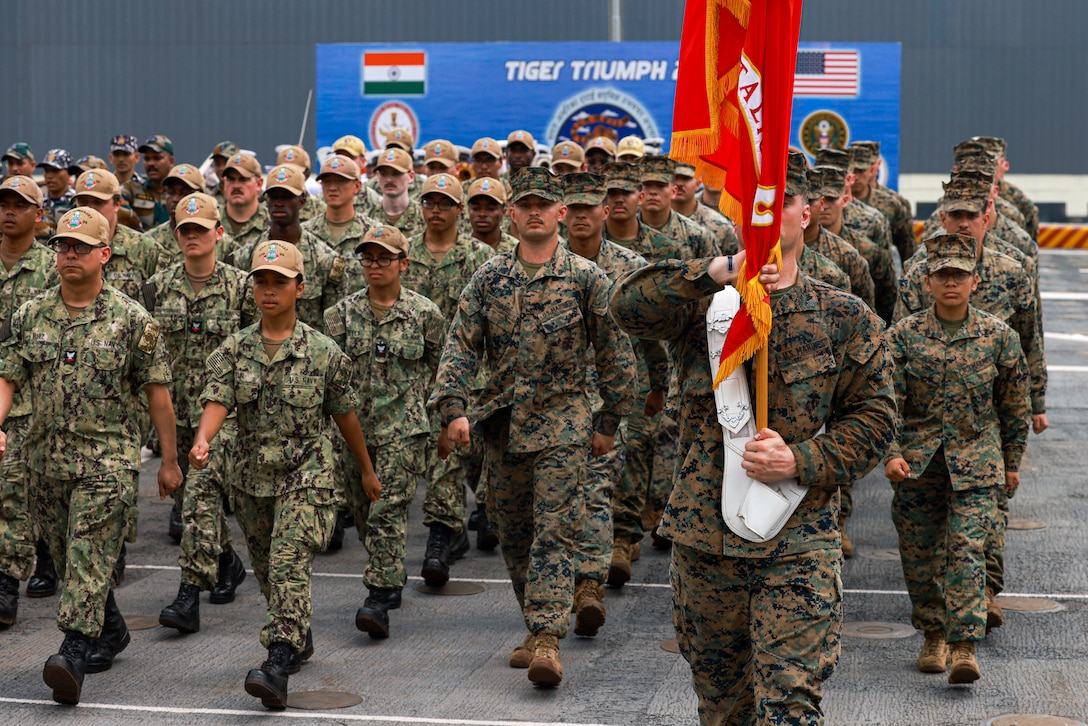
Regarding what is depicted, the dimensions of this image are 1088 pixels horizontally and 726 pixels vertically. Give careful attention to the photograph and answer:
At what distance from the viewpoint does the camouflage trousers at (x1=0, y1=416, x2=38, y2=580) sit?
Result: 337 inches

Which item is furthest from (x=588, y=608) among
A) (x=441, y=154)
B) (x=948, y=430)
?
(x=441, y=154)

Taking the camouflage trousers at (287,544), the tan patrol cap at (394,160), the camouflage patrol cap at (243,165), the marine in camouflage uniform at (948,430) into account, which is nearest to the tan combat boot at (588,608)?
the camouflage trousers at (287,544)

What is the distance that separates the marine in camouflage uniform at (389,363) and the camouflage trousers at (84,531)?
4.75 ft

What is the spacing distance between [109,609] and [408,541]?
10.1ft

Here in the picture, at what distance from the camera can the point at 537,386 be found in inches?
305

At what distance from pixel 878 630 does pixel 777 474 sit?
12.4 feet

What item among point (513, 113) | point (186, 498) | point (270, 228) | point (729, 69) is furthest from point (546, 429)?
point (513, 113)

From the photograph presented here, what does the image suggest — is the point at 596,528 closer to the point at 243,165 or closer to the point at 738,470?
the point at 738,470

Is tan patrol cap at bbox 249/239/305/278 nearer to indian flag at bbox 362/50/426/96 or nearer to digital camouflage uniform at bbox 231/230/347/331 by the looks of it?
digital camouflage uniform at bbox 231/230/347/331

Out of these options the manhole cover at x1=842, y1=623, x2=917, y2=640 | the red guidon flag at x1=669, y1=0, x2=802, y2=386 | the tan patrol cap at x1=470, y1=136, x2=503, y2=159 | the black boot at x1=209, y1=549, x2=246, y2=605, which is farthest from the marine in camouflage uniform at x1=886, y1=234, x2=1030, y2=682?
the tan patrol cap at x1=470, y1=136, x2=503, y2=159

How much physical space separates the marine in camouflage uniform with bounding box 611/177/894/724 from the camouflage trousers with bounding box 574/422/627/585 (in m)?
2.79

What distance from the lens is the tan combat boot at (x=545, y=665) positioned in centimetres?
732

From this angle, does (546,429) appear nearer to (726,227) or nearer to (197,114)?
(726,227)

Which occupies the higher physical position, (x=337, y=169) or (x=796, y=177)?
(x=337, y=169)
